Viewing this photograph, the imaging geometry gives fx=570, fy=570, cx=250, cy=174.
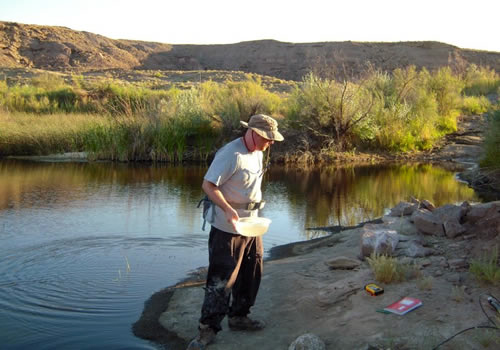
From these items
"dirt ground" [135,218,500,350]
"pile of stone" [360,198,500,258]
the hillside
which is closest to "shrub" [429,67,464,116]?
"pile of stone" [360,198,500,258]

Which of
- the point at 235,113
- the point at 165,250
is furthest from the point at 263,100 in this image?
the point at 165,250

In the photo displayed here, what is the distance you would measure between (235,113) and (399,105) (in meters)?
7.34

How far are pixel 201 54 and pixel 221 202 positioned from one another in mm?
91816

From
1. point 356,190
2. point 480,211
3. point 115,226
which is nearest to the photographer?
point 480,211

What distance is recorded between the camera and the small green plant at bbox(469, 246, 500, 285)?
5.41 m

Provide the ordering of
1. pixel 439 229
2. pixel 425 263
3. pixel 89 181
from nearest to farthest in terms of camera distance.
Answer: pixel 425 263, pixel 439 229, pixel 89 181

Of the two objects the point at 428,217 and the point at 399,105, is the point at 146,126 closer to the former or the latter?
the point at 399,105

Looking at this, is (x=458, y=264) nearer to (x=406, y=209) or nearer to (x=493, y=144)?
(x=406, y=209)

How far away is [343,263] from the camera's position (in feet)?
22.8

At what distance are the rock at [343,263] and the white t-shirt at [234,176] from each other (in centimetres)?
216

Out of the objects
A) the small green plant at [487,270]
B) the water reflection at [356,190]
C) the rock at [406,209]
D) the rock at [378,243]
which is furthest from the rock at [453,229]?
the water reflection at [356,190]

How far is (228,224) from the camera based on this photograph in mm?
4996

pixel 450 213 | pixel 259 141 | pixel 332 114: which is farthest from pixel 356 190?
pixel 259 141

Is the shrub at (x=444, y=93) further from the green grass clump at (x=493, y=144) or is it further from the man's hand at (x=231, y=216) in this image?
the man's hand at (x=231, y=216)
